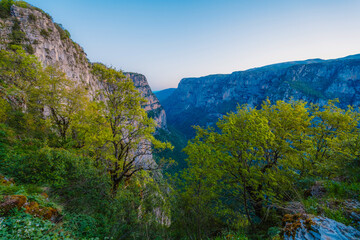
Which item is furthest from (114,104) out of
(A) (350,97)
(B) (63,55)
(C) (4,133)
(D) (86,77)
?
(A) (350,97)

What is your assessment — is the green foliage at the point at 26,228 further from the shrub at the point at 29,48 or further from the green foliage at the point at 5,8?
the green foliage at the point at 5,8

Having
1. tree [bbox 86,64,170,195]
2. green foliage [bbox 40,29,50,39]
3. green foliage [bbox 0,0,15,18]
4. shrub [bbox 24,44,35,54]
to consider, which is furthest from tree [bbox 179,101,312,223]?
green foliage [bbox 40,29,50,39]

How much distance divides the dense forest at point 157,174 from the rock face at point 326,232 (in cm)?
11

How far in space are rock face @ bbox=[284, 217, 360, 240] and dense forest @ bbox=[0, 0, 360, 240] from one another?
0.11 m

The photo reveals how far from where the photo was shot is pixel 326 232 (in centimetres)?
340

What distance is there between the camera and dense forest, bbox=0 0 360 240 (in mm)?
5609

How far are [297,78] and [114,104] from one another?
246 m

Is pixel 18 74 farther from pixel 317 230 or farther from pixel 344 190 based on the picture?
pixel 344 190

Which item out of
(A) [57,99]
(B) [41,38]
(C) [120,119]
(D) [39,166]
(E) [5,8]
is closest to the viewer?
(D) [39,166]

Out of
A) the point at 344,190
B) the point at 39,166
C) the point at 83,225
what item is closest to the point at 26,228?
the point at 83,225

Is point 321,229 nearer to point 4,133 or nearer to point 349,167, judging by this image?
point 349,167

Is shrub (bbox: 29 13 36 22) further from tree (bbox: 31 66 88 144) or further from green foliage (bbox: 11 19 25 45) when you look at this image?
tree (bbox: 31 66 88 144)

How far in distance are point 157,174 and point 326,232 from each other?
13.6 meters

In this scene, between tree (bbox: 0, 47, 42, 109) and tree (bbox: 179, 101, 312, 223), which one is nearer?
tree (bbox: 179, 101, 312, 223)
